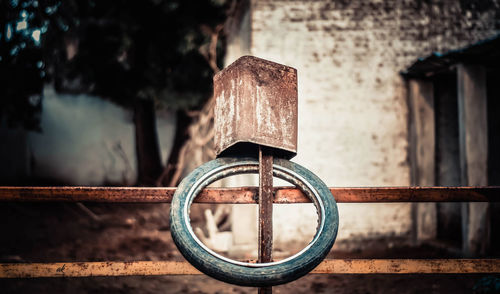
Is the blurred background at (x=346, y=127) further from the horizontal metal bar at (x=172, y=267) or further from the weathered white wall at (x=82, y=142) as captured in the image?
the weathered white wall at (x=82, y=142)

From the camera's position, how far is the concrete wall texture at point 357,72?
4.98 meters

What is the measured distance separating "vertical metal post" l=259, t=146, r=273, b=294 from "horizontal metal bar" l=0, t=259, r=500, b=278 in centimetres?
30

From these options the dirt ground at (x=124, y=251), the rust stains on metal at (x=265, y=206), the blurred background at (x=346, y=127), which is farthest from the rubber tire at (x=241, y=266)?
the blurred background at (x=346, y=127)

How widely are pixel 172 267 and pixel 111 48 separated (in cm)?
748

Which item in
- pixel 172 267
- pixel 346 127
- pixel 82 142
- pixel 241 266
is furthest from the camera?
pixel 82 142

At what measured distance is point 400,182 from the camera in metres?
5.11

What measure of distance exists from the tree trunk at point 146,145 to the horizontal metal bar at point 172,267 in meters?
7.29

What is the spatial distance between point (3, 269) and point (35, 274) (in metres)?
0.18

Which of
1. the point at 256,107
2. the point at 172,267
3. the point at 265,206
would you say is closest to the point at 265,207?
the point at 265,206

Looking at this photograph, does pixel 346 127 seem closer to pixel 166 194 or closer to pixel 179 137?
pixel 166 194

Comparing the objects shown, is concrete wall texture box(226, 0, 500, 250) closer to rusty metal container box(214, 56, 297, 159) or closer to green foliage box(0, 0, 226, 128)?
green foliage box(0, 0, 226, 128)

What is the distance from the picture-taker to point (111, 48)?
26.9 ft

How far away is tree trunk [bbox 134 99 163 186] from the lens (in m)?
9.18

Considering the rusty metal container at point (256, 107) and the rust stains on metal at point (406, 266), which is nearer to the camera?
the rusty metal container at point (256, 107)
